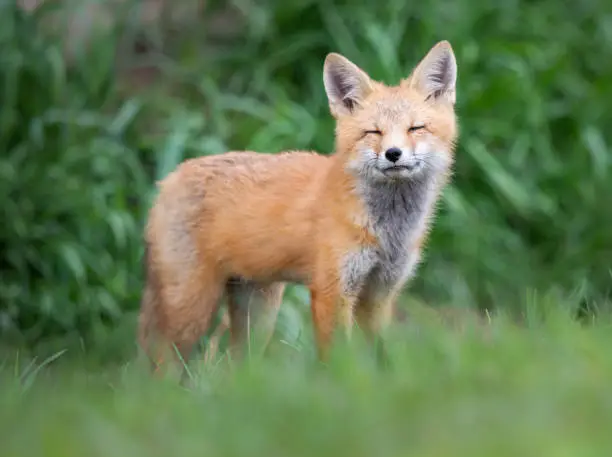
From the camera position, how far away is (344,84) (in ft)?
16.3

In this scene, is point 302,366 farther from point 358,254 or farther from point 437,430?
point 437,430

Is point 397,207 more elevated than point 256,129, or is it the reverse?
point 397,207

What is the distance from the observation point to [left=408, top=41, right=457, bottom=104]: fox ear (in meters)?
4.90

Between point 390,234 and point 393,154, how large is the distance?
0.43 meters

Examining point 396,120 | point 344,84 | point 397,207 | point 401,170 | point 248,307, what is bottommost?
point 248,307

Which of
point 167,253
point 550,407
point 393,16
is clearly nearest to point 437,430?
point 550,407

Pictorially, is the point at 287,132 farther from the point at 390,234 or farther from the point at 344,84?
the point at 390,234

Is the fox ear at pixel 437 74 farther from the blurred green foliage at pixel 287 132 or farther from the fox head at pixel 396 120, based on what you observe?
the blurred green foliage at pixel 287 132

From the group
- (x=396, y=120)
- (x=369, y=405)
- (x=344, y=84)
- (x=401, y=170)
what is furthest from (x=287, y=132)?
(x=369, y=405)

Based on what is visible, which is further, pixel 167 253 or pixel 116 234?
pixel 116 234

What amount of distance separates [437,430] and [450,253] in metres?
4.68

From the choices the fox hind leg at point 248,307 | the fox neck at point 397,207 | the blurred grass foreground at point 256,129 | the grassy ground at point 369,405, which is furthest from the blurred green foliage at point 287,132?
the grassy ground at point 369,405

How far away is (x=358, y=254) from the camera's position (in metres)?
4.65

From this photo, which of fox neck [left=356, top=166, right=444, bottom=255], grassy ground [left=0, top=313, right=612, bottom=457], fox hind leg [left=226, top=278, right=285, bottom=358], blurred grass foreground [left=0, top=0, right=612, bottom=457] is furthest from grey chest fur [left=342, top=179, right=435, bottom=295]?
blurred grass foreground [left=0, top=0, right=612, bottom=457]
